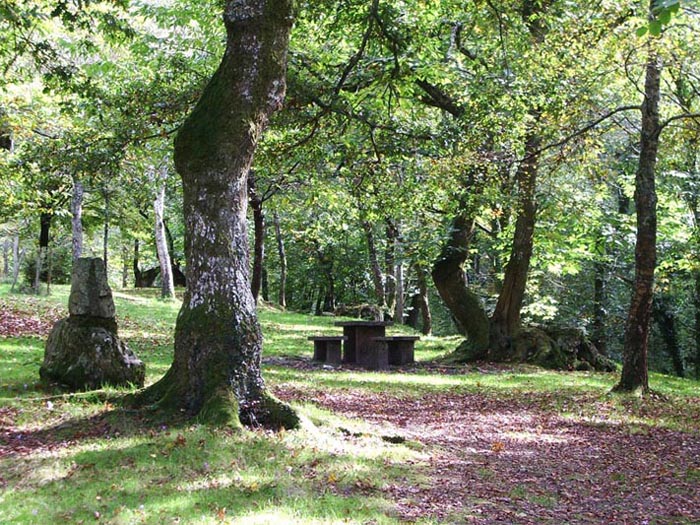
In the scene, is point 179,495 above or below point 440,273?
below

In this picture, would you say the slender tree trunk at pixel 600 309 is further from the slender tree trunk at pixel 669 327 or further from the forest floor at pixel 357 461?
the forest floor at pixel 357 461

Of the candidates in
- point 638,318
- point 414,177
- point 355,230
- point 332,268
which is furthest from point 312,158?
point 332,268

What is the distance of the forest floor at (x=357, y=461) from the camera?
5.14 meters

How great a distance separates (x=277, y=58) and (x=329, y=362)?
9.17 metres

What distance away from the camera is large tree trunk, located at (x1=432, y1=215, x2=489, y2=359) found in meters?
17.9

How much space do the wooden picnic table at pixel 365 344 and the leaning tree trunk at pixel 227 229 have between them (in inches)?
332

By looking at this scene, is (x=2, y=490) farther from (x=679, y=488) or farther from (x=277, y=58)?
(x=679, y=488)

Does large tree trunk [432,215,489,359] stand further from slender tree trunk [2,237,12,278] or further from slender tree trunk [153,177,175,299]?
slender tree trunk [2,237,12,278]

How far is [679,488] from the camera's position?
273 inches

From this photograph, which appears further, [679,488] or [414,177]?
[414,177]

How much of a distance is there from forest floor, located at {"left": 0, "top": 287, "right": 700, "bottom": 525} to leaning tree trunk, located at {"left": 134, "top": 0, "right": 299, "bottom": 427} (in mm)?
506

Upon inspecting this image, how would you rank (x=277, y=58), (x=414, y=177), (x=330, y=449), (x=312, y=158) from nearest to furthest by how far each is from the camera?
(x=330, y=449)
(x=277, y=58)
(x=312, y=158)
(x=414, y=177)

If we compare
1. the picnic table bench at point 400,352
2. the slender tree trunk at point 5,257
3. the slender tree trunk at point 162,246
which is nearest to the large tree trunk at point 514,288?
the picnic table bench at point 400,352

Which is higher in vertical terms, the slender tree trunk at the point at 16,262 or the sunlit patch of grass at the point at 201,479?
the slender tree trunk at the point at 16,262
